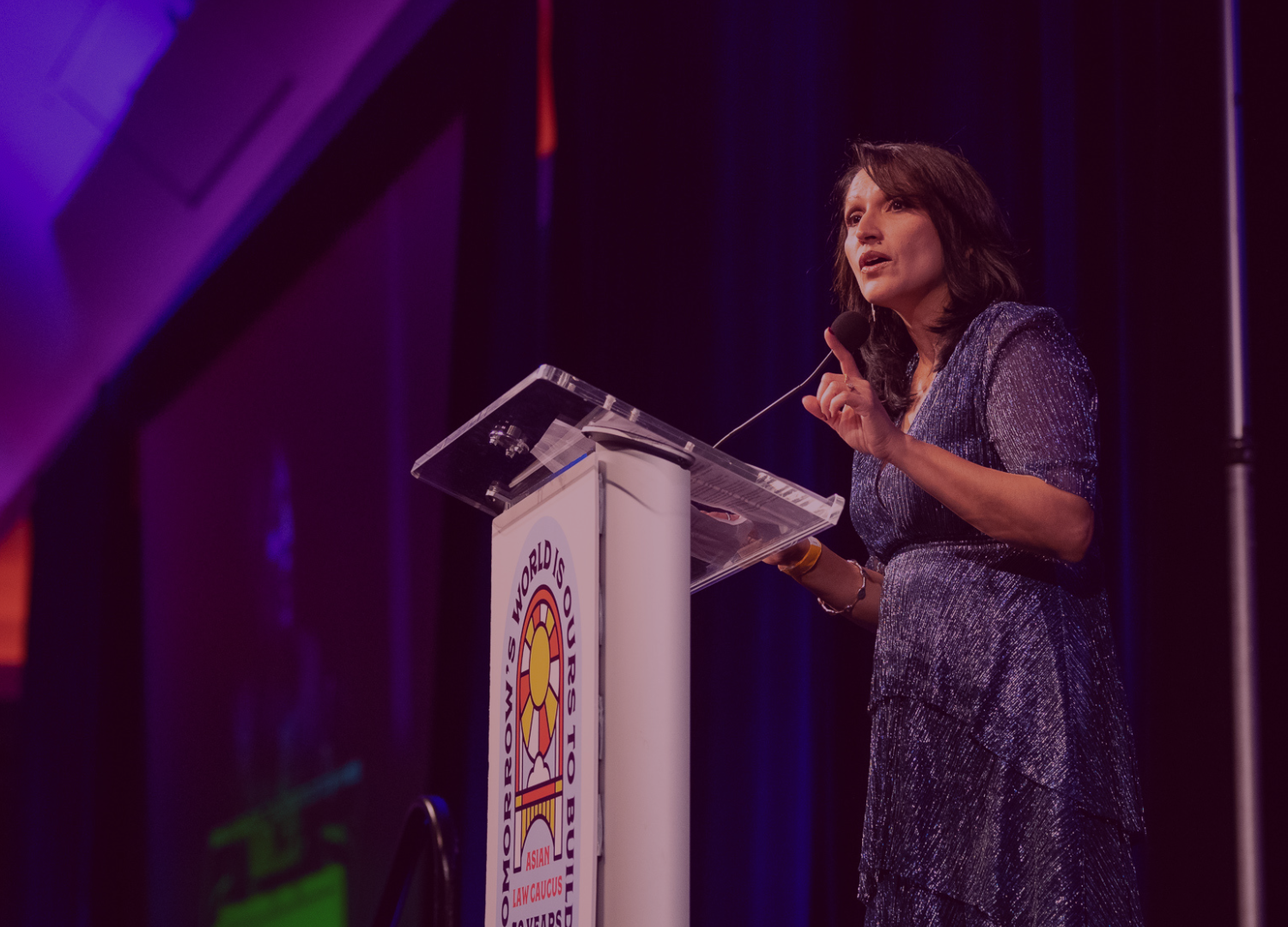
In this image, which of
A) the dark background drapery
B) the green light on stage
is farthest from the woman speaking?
the green light on stage

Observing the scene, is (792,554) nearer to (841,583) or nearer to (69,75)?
(841,583)

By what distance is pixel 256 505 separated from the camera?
4.00 m

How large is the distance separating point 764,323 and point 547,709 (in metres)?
1.82

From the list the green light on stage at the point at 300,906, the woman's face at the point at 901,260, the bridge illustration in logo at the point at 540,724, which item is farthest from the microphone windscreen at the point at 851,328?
the green light on stage at the point at 300,906

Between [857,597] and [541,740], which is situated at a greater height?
[857,597]

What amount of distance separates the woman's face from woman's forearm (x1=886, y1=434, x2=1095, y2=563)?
1.17ft

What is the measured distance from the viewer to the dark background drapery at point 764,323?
1879 millimetres

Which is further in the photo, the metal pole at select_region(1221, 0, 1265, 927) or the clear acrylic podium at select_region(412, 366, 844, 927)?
the metal pole at select_region(1221, 0, 1265, 927)

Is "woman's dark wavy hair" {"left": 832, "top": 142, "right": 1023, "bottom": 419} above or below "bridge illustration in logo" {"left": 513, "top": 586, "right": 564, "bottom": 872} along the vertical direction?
above

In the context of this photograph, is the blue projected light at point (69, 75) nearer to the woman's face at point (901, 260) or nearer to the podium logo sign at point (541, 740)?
the woman's face at point (901, 260)

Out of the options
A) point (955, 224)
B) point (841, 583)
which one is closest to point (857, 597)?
point (841, 583)

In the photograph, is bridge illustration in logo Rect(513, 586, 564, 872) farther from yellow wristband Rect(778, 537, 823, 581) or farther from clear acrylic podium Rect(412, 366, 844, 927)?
yellow wristband Rect(778, 537, 823, 581)

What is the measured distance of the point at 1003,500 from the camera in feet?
3.96

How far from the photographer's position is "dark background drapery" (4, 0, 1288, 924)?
74.0 inches
